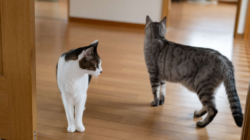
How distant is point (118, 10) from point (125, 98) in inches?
129

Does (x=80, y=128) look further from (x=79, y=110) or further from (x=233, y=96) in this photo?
(x=233, y=96)

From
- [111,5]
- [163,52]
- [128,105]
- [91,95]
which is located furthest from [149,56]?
[111,5]

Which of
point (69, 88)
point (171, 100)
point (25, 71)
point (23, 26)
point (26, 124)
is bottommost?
point (171, 100)

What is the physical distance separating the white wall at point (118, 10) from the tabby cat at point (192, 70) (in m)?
3.07

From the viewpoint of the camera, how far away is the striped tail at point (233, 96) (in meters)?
1.63

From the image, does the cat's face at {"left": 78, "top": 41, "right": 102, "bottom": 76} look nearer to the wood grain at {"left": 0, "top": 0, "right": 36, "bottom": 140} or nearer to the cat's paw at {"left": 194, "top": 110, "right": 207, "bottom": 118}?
the wood grain at {"left": 0, "top": 0, "right": 36, "bottom": 140}

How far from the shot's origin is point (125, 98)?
2.46 m

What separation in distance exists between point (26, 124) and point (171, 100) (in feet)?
4.23

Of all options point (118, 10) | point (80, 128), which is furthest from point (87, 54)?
point (118, 10)

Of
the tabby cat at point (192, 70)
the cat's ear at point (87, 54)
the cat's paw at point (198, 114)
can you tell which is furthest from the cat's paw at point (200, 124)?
the cat's ear at point (87, 54)

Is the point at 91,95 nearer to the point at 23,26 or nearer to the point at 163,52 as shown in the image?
the point at 163,52

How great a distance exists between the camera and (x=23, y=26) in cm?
146

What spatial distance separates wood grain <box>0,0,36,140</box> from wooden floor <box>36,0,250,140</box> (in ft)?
0.75

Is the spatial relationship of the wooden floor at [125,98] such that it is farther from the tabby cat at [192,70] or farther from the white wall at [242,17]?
the white wall at [242,17]
